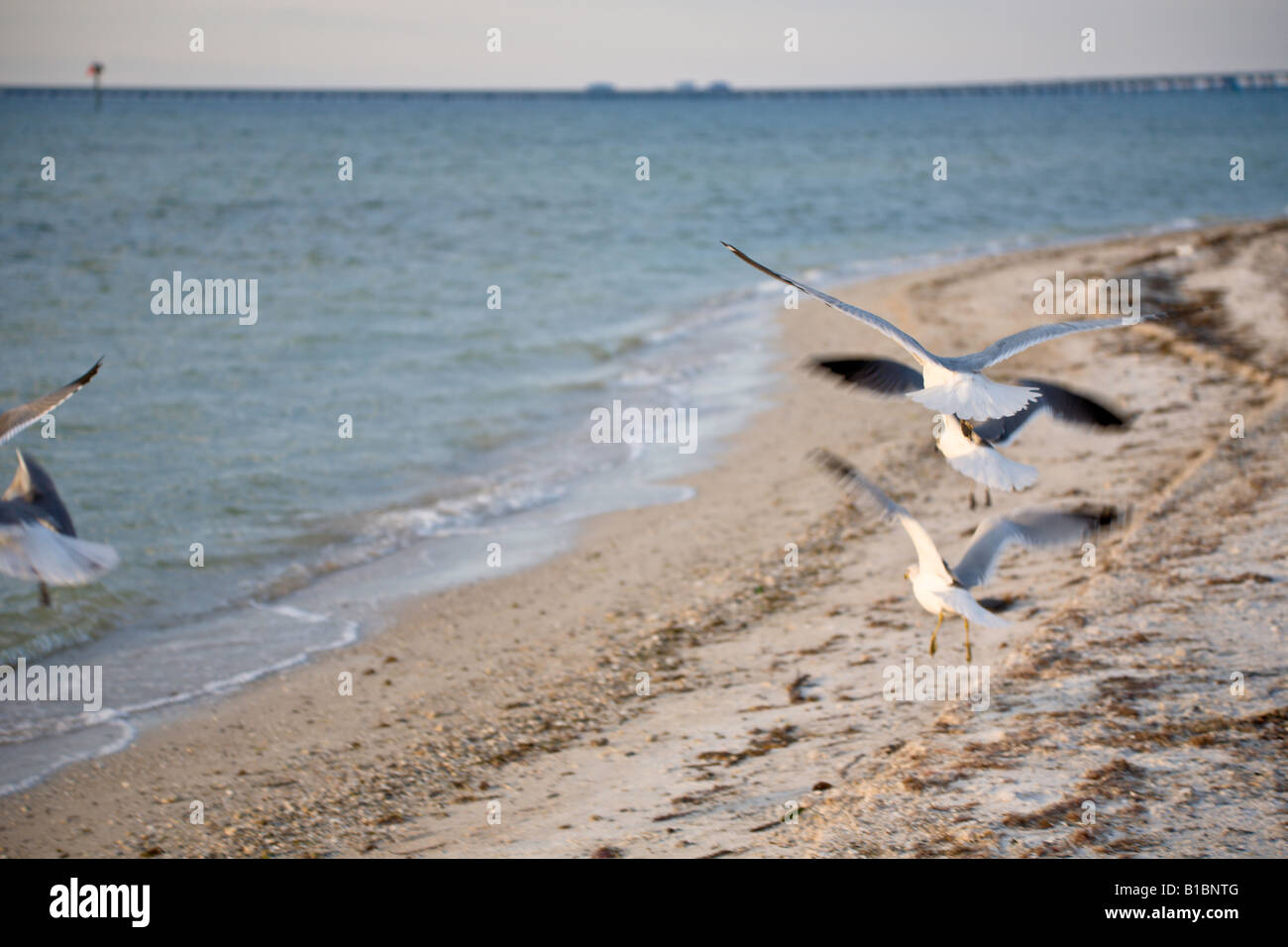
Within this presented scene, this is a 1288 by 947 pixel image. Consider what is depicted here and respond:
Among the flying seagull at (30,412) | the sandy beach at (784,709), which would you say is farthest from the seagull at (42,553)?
the sandy beach at (784,709)

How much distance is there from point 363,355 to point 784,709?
12.0 metres

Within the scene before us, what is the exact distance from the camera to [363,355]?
1638cm

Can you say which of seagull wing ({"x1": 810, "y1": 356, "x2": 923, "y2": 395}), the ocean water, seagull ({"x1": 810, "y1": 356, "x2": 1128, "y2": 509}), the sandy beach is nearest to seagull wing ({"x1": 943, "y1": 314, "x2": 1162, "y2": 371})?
seagull ({"x1": 810, "y1": 356, "x2": 1128, "y2": 509})

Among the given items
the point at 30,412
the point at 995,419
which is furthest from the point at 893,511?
the point at 30,412

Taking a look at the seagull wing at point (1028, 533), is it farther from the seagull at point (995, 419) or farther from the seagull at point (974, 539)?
the seagull at point (995, 419)

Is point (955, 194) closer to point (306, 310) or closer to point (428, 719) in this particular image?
point (306, 310)

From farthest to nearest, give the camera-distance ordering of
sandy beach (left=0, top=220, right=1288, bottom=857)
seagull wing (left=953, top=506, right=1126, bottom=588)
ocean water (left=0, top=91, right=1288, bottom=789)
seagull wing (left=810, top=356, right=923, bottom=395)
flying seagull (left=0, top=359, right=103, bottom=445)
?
ocean water (left=0, top=91, right=1288, bottom=789)
seagull wing (left=810, top=356, right=923, bottom=395)
seagull wing (left=953, top=506, right=1126, bottom=588)
flying seagull (left=0, top=359, right=103, bottom=445)
sandy beach (left=0, top=220, right=1288, bottom=857)

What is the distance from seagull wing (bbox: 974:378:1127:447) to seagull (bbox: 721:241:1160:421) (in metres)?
0.60

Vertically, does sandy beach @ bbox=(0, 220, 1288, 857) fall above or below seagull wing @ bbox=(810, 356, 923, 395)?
below

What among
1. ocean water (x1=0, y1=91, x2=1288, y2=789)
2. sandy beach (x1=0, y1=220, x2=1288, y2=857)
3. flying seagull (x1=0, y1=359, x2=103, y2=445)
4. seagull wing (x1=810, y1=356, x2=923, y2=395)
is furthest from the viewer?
ocean water (x1=0, y1=91, x2=1288, y2=789)

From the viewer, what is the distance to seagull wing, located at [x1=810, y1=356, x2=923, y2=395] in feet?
21.3

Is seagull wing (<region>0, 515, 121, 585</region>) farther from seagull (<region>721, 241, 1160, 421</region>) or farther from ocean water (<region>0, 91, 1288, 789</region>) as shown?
seagull (<region>721, 241, 1160, 421</region>)

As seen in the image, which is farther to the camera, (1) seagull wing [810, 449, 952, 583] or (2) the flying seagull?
(1) seagull wing [810, 449, 952, 583]

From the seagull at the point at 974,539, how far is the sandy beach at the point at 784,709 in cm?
51
